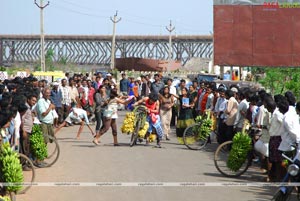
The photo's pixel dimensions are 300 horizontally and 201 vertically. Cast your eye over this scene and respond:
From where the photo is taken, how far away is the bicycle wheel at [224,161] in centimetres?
1341

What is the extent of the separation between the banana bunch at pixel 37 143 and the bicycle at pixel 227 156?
11.0ft

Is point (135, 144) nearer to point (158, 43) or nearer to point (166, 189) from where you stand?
point (166, 189)

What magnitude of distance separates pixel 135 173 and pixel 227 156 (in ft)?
5.91

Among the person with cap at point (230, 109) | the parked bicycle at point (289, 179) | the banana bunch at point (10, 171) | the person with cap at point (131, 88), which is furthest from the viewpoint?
the person with cap at point (131, 88)

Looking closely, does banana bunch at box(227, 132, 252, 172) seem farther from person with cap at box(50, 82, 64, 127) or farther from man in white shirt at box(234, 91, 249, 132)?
person with cap at box(50, 82, 64, 127)

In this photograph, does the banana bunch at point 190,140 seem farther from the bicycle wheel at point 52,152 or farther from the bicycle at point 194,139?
the bicycle wheel at point 52,152

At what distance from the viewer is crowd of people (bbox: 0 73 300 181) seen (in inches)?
450

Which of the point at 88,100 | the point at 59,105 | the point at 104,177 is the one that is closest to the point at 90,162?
the point at 104,177

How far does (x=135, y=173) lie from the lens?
1377 centimetres

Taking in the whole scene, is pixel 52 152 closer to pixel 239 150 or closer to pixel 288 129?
pixel 239 150

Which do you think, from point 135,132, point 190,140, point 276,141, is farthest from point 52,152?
point 276,141

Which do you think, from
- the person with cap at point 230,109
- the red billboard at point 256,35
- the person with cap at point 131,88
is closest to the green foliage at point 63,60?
the person with cap at point 131,88

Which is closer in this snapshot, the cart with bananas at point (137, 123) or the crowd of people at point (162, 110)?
the crowd of people at point (162, 110)

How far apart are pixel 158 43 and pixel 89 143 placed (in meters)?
118
